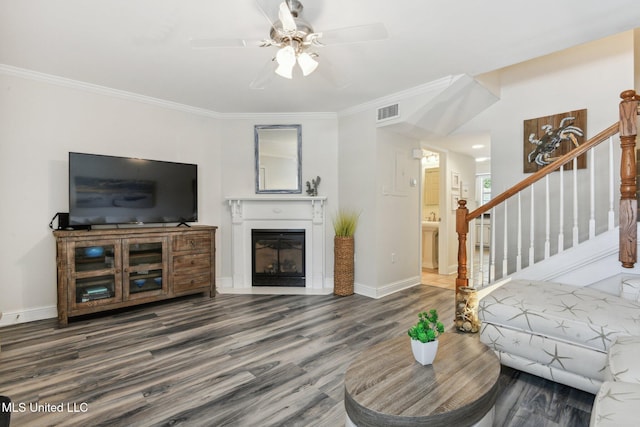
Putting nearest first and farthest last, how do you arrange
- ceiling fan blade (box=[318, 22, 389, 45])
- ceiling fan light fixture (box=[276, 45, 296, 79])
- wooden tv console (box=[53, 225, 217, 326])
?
1. ceiling fan blade (box=[318, 22, 389, 45])
2. ceiling fan light fixture (box=[276, 45, 296, 79])
3. wooden tv console (box=[53, 225, 217, 326])

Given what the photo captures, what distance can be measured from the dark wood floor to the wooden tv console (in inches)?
7.8

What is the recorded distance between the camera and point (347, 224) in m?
4.09

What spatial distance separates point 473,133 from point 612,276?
244cm

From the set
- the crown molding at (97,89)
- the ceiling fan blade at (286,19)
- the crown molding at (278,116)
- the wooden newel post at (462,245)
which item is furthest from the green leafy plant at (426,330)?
the crown molding at (97,89)

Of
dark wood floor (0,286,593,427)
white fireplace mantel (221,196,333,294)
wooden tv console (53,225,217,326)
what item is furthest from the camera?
white fireplace mantel (221,196,333,294)

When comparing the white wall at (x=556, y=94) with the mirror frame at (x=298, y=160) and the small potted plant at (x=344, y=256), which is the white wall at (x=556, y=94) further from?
the mirror frame at (x=298, y=160)

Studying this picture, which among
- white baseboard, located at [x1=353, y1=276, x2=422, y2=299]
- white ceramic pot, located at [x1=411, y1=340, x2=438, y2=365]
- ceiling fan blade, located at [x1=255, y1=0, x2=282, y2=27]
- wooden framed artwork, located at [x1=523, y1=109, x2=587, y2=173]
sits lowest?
white baseboard, located at [x1=353, y1=276, x2=422, y2=299]

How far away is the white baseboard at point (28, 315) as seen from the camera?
2.91 meters

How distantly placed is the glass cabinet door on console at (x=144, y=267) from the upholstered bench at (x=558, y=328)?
10.5ft

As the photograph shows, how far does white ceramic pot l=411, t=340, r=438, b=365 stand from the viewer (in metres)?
1.45

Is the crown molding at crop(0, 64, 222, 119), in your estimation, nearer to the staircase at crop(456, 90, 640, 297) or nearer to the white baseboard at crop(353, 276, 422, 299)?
the white baseboard at crop(353, 276, 422, 299)

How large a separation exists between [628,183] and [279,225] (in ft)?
11.6

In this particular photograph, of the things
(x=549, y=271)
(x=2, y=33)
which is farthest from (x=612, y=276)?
(x=2, y=33)

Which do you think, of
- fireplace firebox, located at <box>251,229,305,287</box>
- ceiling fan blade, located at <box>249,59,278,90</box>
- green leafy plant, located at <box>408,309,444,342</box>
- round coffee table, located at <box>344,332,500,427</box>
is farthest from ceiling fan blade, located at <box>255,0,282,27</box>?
fireplace firebox, located at <box>251,229,305,287</box>
